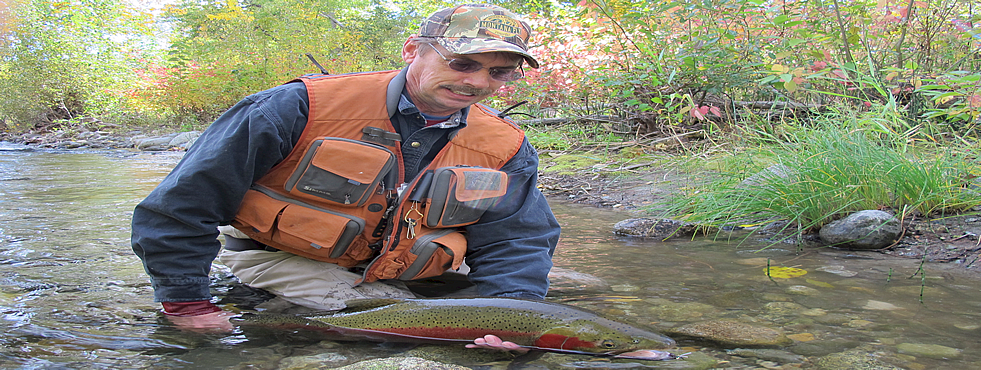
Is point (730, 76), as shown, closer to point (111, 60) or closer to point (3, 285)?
point (3, 285)

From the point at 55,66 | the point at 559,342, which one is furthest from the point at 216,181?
the point at 55,66

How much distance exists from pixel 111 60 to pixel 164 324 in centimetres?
2625

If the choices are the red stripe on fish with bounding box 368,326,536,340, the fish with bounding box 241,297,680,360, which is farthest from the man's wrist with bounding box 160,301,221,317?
the red stripe on fish with bounding box 368,326,536,340

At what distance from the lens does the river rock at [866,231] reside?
3869 millimetres

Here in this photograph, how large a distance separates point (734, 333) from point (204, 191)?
211cm

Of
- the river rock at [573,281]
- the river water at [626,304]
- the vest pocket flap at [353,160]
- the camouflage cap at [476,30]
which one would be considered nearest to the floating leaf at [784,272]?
the river water at [626,304]

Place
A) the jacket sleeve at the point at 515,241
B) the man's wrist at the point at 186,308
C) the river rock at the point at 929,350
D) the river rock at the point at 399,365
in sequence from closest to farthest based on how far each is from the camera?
1. the river rock at the point at 399,365
2. the river rock at the point at 929,350
3. the man's wrist at the point at 186,308
4. the jacket sleeve at the point at 515,241

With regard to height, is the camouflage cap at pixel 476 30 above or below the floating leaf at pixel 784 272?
above

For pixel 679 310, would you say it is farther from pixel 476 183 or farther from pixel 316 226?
pixel 316 226

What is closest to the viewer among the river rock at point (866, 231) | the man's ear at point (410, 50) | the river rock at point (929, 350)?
the river rock at point (929, 350)

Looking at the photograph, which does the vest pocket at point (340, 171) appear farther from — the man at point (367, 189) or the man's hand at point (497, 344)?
the man's hand at point (497, 344)

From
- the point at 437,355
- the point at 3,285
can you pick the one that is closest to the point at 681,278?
the point at 437,355

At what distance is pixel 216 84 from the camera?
19.3m

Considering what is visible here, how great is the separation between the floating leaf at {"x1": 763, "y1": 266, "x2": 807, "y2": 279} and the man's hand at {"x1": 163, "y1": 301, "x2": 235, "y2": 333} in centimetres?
274
